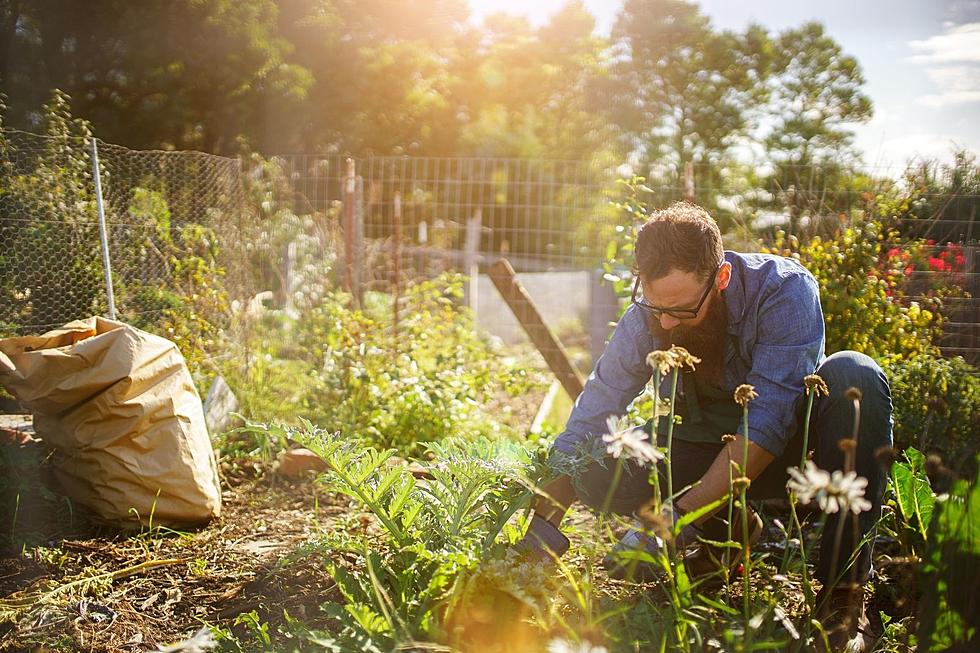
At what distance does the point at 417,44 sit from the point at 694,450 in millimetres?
12485

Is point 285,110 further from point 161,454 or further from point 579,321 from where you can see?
point 161,454

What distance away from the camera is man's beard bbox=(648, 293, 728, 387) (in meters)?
→ 2.22

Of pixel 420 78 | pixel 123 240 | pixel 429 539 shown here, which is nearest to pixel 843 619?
pixel 429 539

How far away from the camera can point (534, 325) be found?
459 cm

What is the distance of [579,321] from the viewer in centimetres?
1035

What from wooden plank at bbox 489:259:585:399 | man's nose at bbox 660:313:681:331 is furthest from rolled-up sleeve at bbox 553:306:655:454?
wooden plank at bbox 489:259:585:399

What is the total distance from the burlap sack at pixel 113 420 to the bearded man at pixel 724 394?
5.05ft

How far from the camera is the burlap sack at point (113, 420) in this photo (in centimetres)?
273

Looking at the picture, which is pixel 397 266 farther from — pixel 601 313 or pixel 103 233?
pixel 103 233

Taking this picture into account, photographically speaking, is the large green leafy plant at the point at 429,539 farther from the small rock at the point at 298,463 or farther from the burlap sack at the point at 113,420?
the small rock at the point at 298,463

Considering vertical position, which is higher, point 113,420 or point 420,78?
point 420,78

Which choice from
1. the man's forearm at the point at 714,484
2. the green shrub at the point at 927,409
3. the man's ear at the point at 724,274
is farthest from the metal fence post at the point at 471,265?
the man's forearm at the point at 714,484

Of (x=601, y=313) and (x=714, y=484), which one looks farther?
(x=601, y=313)

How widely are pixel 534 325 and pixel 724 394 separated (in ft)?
7.49
